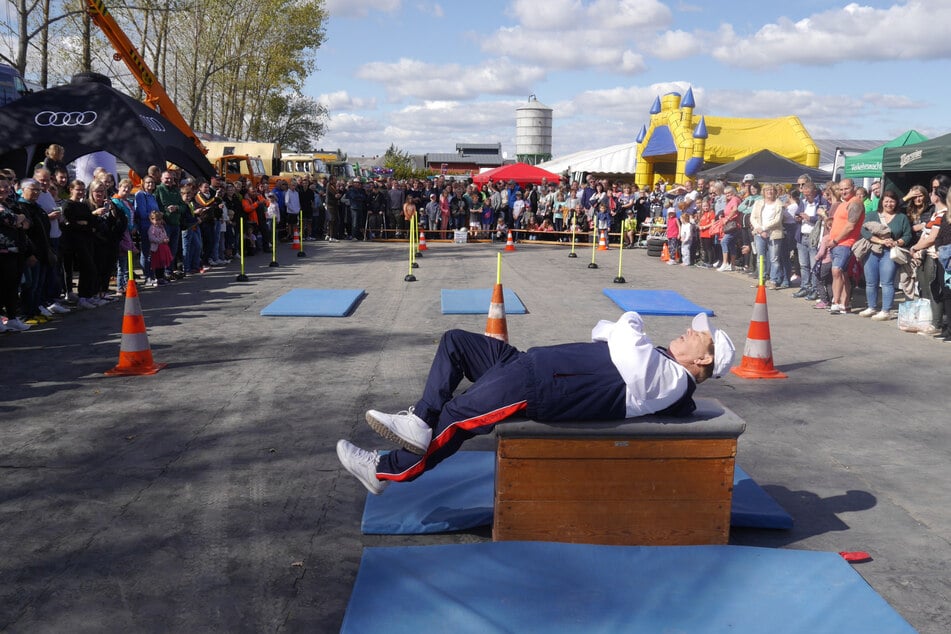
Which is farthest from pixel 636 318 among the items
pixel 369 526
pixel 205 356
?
pixel 205 356

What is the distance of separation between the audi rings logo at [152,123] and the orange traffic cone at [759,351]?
42.5 ft

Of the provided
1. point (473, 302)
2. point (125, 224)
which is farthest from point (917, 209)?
point (125, 224)

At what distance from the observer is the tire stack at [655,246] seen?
74.9 ft

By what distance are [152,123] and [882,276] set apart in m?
14.4

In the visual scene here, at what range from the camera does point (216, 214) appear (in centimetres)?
1798

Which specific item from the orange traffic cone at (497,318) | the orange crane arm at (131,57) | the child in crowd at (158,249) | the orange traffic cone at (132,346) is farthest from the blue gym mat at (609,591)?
the orange crane arm at (131,57)

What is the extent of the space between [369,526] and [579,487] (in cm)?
117

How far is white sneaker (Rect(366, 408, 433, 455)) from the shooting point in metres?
4.17

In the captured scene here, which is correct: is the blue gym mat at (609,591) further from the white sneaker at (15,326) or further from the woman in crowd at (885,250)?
the woman in crowd at (885,250)

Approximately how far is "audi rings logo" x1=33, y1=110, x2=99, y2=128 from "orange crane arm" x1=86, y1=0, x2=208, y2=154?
4493 millimetres

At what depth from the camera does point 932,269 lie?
34.9 feet

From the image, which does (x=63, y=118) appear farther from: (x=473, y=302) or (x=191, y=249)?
(x=473, y=302)

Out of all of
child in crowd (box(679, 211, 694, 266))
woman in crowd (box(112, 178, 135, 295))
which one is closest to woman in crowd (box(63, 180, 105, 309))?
woman in crowd (box(112, 178, 135, 295))

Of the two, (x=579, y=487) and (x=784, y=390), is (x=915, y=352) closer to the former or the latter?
(x=784, y=390)
